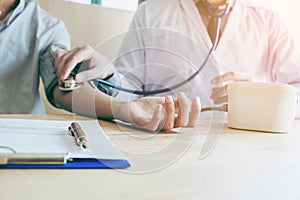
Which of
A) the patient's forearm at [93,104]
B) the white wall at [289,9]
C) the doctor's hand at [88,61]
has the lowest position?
the patient's forearm at [93,104]

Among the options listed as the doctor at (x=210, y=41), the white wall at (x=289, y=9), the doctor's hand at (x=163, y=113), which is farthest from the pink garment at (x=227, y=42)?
the doctor's hand at (x=163, y=113)

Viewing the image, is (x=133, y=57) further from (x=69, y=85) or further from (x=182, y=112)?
(x=182, y=112)

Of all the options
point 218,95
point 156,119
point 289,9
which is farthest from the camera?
point 289,9

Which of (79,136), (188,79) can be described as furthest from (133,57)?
(79,136)

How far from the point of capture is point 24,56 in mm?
1015

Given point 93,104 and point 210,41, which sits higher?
point 210,41

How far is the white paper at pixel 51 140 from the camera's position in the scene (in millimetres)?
396

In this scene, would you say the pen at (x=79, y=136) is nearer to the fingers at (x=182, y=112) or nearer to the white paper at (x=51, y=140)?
the white paper at (x=51, y=140)

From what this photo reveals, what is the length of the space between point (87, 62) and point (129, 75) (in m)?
0.19

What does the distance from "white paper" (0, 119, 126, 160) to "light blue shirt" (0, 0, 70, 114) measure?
0.43 metres

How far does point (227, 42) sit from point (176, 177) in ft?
2.94

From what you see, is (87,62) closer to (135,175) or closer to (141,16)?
(135,175)

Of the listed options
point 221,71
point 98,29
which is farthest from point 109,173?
point 98,29

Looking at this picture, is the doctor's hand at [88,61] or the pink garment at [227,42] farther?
the pink garment at [227,42]
